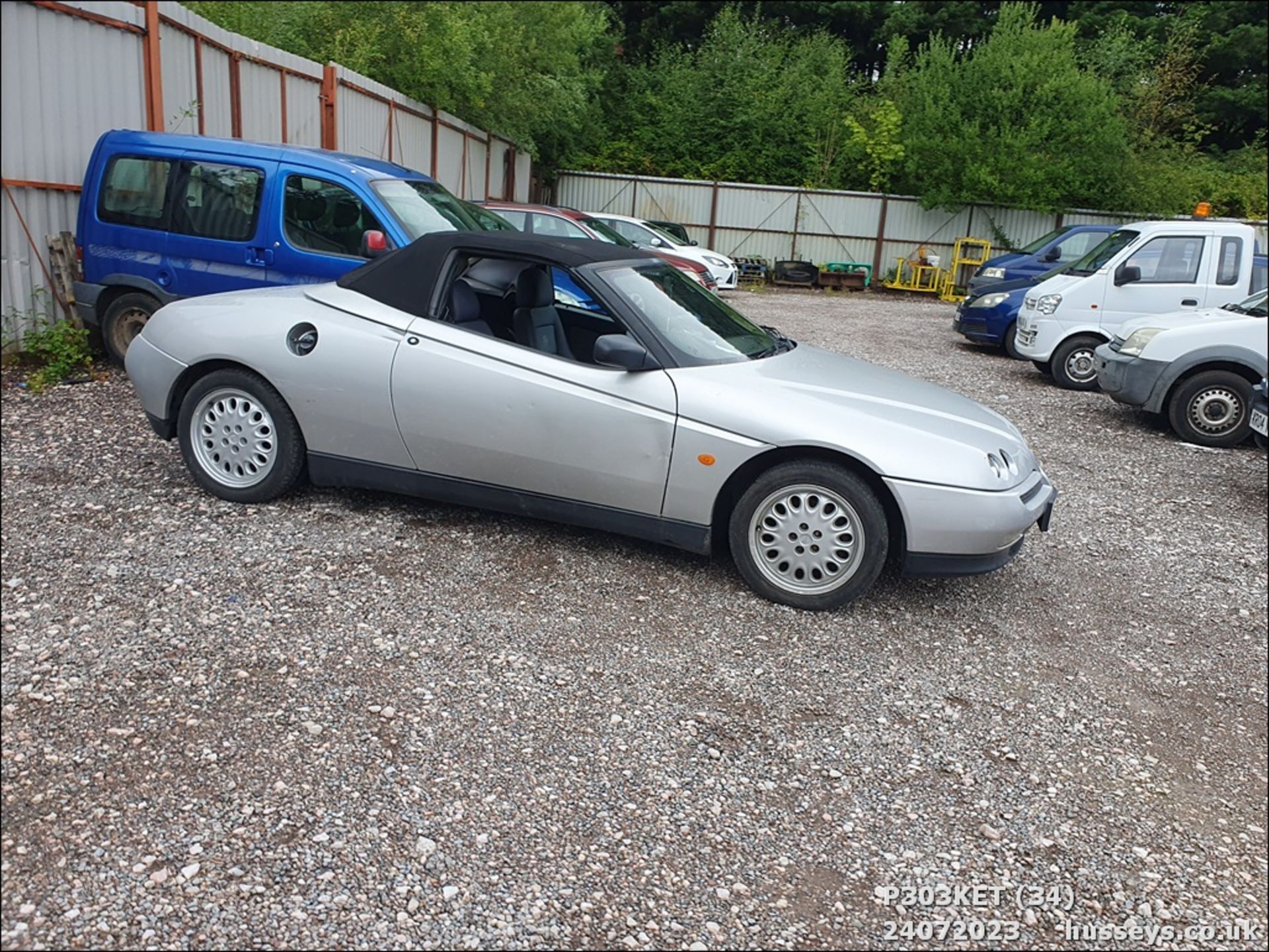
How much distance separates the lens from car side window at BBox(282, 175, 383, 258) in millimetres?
8031

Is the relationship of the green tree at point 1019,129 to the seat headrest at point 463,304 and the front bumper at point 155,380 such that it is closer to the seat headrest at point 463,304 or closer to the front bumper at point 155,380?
the seat headrest at point 463,304

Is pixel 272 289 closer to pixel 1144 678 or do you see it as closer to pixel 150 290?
pixel 150 290

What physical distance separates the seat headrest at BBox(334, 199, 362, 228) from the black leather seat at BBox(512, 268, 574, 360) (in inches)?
132

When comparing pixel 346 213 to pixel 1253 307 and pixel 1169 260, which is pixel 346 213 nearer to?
pixel 1253 307

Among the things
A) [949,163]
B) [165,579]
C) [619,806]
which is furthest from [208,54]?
[949,163]

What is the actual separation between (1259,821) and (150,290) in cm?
776

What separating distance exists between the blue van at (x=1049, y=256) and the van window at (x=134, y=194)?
12.2 m

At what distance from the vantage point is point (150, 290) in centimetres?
807

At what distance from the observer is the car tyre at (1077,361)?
11.8m

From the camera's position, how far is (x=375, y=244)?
7.85 meters

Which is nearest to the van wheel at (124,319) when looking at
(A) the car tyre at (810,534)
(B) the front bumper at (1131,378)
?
(A) the car tyre at (810,534)

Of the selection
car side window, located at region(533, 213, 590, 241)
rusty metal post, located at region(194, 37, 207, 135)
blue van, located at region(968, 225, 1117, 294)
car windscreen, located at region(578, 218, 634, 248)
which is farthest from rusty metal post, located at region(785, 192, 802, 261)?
rusty metal post, located at region(194, 37, 207, 135)

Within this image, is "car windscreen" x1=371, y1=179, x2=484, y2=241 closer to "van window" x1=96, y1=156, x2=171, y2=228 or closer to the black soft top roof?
"van window" x1=96, y1=156, x2=171, y2=228

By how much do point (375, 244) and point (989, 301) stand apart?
9.15 metres
